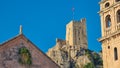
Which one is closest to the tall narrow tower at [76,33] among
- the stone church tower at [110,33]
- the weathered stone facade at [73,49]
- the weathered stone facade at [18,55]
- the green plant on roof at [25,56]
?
the weathered stone facade at [73,49]

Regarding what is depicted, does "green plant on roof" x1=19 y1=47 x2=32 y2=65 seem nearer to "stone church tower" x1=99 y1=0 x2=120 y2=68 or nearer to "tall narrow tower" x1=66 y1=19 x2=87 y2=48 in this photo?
"stone church tower" x1=99 y1=0 x2=120 y2=68

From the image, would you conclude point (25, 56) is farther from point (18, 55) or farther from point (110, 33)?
point (110, 33)

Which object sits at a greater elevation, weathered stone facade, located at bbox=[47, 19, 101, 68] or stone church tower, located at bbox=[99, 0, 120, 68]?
weathered stone facade, located at bbox=[47, 19, 101, 68]

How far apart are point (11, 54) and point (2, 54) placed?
31.9 inches

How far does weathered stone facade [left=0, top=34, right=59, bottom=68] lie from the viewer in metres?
38.2

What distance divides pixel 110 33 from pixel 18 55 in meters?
16.5

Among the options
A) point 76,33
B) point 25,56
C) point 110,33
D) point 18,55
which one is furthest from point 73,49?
point 18,55

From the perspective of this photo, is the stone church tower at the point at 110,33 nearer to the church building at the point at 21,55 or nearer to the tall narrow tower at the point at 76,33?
the church building at the point at 21,55

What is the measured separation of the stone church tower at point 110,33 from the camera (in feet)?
168

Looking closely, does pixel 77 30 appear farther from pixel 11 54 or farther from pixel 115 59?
pixel 11 54

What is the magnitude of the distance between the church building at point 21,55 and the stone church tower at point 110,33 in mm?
13425

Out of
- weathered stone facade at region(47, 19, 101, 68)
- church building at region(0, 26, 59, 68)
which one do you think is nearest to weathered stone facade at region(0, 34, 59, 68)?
church building at region(0, 26, 59, 68)

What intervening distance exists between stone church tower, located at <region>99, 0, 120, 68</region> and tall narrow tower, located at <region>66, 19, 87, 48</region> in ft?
338

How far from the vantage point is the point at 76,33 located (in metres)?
165
